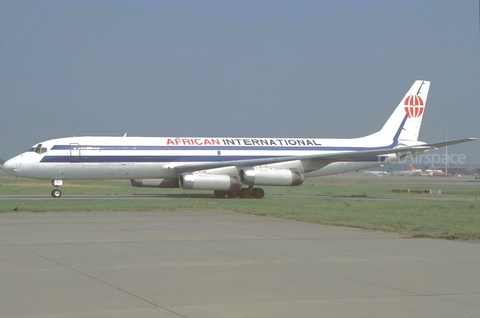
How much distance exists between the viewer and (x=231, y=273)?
10281 mm

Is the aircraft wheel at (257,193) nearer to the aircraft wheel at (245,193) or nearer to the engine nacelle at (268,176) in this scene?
the aircraft wheel at (245,193)

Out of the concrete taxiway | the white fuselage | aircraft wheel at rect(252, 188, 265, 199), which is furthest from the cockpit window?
the concrete taxiway

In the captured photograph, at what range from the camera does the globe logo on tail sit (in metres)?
42.3

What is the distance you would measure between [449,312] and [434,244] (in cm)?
716

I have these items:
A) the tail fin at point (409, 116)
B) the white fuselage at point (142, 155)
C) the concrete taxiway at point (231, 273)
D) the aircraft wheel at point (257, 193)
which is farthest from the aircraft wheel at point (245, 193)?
the concrete taxiway at point (231, 273)

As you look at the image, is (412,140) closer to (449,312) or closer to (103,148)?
(103,148)

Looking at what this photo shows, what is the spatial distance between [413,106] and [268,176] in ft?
41.6

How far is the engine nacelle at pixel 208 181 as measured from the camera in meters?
33.7

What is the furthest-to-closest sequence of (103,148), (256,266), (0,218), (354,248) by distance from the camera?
1. (103,148)
2. (0,218)
3. (354,248)
4. (256,266)

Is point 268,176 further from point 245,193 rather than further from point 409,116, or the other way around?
point 409,116

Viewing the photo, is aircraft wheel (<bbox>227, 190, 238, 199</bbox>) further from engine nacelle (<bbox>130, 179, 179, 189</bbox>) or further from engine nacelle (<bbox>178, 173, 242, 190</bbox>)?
engine nacelle (<bbox>130, 179, 179, 189</bbox>)

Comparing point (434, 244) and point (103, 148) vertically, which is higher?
point (103, 148)

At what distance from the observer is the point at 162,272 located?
10.4m

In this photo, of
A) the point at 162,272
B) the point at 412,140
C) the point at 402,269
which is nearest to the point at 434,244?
the point at 402,269
